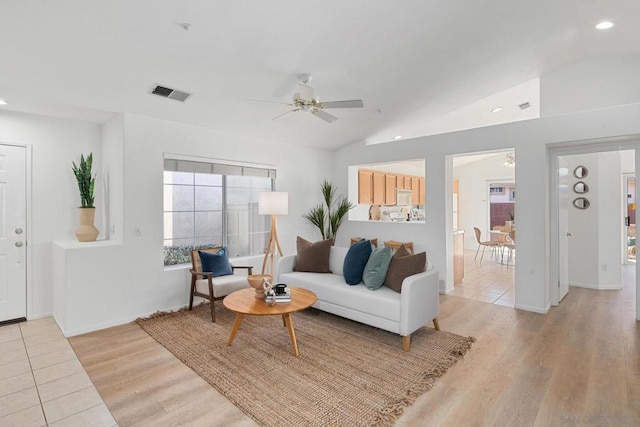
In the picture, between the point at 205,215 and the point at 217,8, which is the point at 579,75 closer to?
the point at 217,8

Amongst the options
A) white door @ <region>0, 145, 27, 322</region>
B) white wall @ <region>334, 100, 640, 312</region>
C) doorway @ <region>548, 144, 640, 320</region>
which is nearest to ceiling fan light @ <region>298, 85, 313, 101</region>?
white wall @ <region>334, 100, 640, 312</region>

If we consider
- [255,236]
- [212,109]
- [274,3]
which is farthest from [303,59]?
[255,236]

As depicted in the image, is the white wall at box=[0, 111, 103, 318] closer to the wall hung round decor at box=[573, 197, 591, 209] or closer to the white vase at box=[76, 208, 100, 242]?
the white vase at box=[76, 208, 100, 242]

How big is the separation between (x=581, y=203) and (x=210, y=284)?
232 inches

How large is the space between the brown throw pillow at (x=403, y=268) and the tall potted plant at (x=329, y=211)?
2.63 m

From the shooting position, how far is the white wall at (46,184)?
3869mm

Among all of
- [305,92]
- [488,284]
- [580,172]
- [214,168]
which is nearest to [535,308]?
[488,284]

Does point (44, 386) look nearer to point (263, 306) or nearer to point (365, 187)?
point (263, 306)

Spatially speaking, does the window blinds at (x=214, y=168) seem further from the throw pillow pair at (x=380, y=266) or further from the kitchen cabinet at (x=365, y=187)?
the throw pillow pair at (x=380, y=266)

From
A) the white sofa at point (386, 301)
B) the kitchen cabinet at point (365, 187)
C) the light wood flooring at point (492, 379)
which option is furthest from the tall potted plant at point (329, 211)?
the light wood flooring at point (492, 379)

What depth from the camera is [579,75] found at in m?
4.15

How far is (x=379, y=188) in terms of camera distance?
7.16 metres

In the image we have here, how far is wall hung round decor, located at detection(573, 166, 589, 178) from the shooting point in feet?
17.6

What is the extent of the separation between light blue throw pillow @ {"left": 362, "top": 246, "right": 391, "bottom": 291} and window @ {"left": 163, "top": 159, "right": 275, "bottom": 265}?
2.31 m
